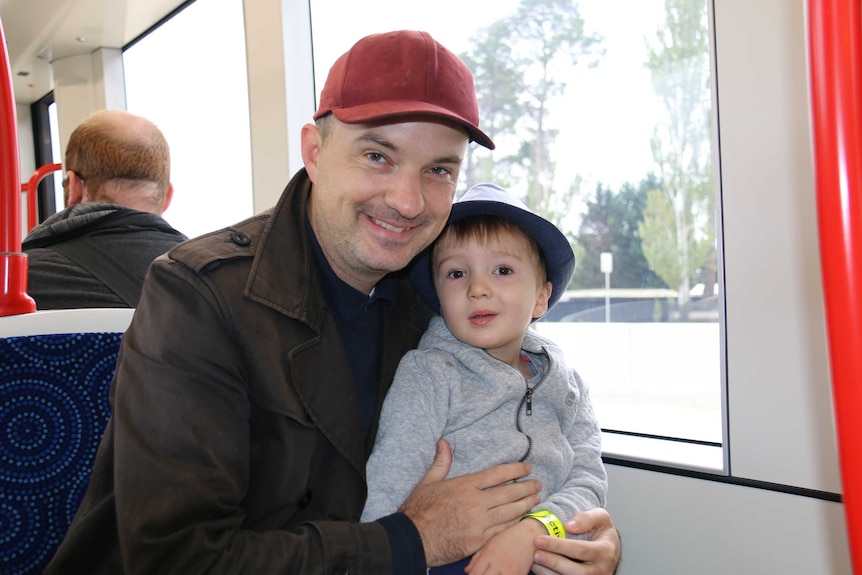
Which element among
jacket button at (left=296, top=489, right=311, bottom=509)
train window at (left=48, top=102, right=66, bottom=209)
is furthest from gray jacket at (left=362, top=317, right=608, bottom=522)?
train window at (left=48, top=102, right=66, bottom=209)

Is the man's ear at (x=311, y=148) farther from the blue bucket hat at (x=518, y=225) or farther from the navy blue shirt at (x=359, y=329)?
the blue bucket hat at (x=518, y=225)

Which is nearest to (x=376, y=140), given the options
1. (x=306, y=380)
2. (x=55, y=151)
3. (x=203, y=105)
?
(x=306, y=380)

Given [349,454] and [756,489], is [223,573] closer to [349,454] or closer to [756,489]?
[349,454]

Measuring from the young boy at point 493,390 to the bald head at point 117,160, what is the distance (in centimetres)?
138

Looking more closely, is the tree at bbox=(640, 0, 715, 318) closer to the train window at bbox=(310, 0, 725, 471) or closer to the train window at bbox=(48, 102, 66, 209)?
the train window at bbox=(310, 0, 725, 471)

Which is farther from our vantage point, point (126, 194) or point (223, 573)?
point (126, 194)

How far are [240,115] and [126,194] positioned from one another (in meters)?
1.32

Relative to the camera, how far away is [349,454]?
1304mm

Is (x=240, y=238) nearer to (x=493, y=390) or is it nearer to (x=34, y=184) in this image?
(x=493, y=390)

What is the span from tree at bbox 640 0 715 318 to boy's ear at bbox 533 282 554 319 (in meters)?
0.47

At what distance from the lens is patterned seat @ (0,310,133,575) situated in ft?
4.16

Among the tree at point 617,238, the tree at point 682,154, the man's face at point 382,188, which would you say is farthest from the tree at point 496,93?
the man's face at point 382,188

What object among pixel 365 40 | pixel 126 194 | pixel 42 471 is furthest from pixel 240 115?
pixel 42 471

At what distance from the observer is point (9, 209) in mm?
1104
